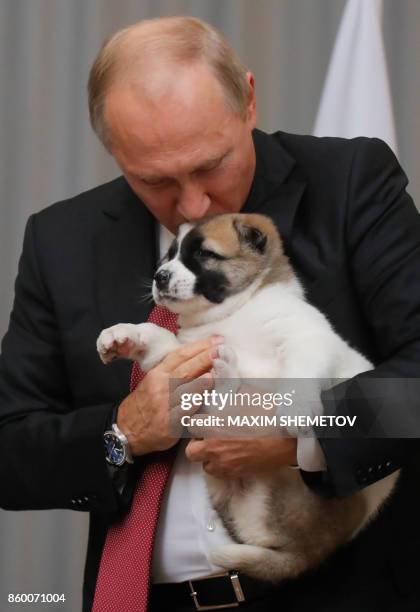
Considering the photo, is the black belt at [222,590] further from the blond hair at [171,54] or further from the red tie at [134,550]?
the blond hair at [171,54]

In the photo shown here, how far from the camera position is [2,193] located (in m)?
2.45

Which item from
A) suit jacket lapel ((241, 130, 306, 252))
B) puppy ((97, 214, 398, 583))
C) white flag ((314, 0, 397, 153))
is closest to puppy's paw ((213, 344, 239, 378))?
puppy ((97, 214, 398, 583))

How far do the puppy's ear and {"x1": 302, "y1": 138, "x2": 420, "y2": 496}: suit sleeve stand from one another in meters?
0.14

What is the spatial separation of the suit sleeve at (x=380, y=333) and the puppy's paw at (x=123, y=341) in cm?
A: 29

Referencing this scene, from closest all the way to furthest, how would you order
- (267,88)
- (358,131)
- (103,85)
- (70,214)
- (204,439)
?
(204,439) < (103,85) < (70,214) < (358,131) < (267,88)

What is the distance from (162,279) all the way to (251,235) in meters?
0.17

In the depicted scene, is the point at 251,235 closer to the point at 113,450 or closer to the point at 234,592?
the point at 113,450

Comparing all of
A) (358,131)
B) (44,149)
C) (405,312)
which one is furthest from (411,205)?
(44,149)

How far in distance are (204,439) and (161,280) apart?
0.25m

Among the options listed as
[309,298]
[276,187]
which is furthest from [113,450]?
[276,187]

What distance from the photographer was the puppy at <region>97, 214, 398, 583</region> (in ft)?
4.42

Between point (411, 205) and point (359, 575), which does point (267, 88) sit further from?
point (359, 575)

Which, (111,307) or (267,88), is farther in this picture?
(267,88)

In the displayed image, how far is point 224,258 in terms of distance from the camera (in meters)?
1.49
